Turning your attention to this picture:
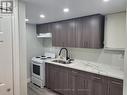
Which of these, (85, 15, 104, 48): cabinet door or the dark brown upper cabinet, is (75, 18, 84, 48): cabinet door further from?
(85, 15, 104, 48): cabinet door

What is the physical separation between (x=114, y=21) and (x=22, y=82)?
2.45 metres

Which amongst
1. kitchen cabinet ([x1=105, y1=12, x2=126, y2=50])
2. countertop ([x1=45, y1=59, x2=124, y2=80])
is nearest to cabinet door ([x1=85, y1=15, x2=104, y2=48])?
kitchen cabinet ([x1=105, y1=12, x2=126, y2=50])

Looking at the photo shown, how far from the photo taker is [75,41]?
3162 millimetres

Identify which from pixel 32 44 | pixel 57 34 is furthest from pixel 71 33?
pixel 32 44

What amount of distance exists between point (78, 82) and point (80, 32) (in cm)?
139

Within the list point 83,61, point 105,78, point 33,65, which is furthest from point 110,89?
point 33,65

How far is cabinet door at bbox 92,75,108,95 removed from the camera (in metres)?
2.27

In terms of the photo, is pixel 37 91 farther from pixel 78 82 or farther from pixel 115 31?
pixel 115 31

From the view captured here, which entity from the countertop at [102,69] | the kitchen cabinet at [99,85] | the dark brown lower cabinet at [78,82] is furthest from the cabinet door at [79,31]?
the kitchen cabinet at [99,85]

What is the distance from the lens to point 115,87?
83.2 inches

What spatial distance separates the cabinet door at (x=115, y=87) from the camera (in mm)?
2045

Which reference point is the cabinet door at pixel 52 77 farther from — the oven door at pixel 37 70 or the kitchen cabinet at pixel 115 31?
the kitchen cabinet at pixel 115 31

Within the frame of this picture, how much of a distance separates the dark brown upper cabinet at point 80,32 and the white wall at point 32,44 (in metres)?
0.83

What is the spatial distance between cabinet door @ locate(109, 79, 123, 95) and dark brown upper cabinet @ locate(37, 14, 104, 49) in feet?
2.96
